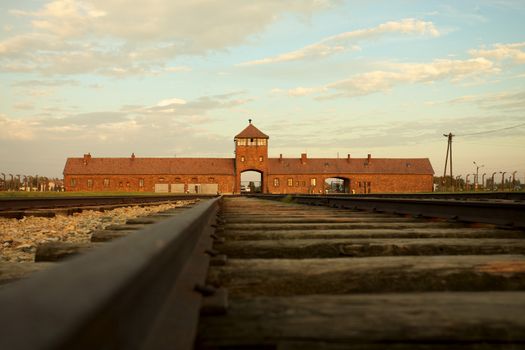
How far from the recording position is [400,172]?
7381 cm

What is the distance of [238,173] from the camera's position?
69625 mm

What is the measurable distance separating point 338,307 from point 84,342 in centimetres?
105

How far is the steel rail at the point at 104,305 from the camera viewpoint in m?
0.51

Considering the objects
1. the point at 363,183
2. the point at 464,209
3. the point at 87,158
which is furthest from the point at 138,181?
the point at 464,209

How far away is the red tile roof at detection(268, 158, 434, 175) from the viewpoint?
236ft

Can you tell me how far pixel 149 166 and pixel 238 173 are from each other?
13490 mm

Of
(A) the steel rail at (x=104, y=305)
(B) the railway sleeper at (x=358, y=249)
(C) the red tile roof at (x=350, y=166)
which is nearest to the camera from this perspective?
(A) the steel rail at (x=104, y=305)

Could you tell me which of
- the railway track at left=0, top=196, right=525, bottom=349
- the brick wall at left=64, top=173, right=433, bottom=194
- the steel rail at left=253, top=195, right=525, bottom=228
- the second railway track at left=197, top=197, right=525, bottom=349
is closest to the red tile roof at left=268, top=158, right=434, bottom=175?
the brick wall at left=64, top=173, right=433, bottom=194

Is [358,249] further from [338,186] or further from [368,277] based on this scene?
[338,186]

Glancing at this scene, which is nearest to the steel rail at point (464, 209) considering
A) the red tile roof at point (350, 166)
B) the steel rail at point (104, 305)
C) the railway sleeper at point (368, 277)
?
the railway sleeper at point (368, 277)

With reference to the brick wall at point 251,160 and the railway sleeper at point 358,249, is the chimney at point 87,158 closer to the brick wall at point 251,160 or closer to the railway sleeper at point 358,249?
the brick wall at point 251,160

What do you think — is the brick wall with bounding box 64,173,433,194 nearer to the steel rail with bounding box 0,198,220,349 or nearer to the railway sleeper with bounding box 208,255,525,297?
the railway sleeper with bounding box 208,255,525,297

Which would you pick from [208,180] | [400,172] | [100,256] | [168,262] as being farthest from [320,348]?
[400,172]

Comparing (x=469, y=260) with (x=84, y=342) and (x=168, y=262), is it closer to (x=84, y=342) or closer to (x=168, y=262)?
(x=168, y=262)
